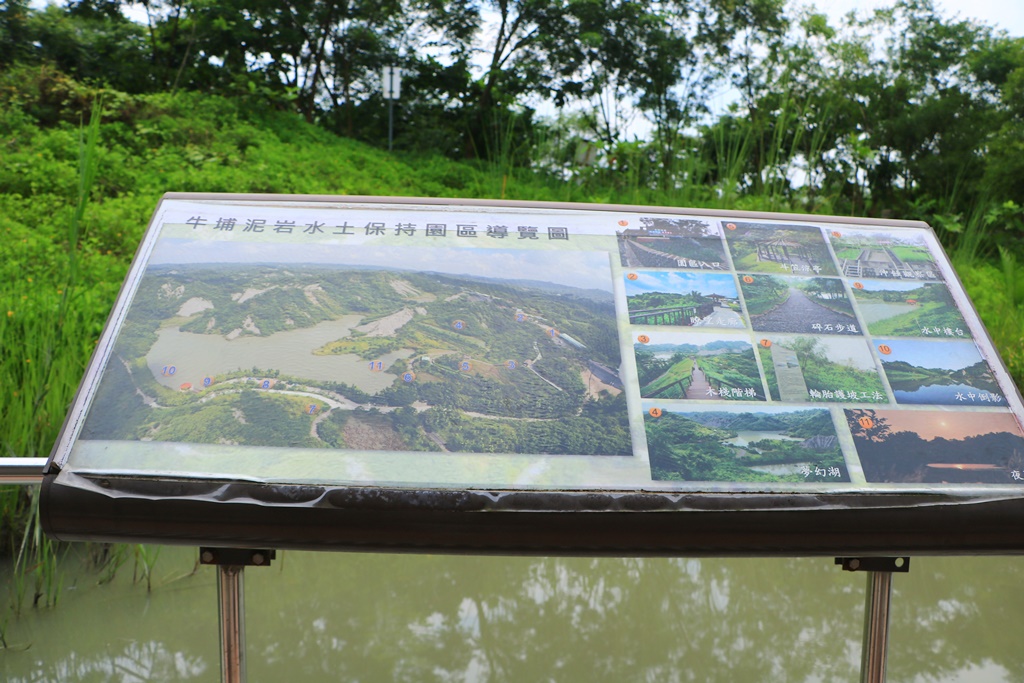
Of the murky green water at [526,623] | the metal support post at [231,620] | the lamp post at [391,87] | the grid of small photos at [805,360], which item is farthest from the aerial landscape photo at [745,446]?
the lamp post at [391,87]

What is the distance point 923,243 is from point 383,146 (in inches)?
292

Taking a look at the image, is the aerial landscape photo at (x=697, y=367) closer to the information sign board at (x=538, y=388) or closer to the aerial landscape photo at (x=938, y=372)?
the information sign board at (x=538, y=388)

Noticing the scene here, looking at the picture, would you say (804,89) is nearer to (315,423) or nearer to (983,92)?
(983,92)

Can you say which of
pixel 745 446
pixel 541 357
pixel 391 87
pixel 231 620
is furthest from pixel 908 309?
pixel 391 87

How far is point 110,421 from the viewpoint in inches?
36.6

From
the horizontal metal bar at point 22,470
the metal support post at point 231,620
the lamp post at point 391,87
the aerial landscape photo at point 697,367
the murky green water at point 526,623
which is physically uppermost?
the aerial landscape photo at point 697,367

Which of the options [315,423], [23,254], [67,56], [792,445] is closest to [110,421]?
[315,423]

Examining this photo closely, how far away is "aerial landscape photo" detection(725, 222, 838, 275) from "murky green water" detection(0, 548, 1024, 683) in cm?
86

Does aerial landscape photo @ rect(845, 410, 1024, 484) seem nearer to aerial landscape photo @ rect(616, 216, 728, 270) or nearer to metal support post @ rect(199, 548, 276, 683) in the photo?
aerial landscape photo @ rect(616, 216, 728, 270)

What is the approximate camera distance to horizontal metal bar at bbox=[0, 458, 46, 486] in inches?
36.4

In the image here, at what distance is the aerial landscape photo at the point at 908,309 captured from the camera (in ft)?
3.56

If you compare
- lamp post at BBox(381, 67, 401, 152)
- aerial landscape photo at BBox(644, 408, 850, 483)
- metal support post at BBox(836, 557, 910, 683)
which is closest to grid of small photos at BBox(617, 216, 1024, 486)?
aerial landscape photo at BBox(644, 408, 850, 483)

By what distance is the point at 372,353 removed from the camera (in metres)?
1.02

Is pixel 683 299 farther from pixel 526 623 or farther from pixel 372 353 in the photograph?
pixel 526 623
